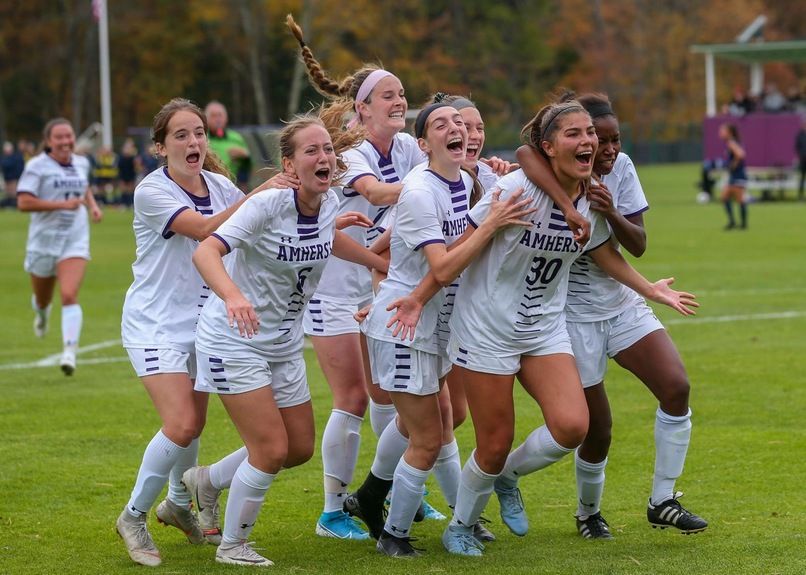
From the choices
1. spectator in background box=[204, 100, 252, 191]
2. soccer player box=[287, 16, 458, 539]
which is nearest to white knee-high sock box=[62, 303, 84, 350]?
spectator in background box=[204, 100, 252, 191]

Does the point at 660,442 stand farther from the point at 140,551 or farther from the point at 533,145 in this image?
the point at 140,551

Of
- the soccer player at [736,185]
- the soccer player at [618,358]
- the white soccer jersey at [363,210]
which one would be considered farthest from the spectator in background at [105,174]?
the soccer player at [618,358]

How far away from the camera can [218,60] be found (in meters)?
68.9

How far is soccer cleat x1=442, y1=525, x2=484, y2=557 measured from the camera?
20.9 ft

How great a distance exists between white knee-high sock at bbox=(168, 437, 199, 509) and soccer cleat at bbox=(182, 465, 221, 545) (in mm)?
33

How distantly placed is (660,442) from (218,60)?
64.4 meters

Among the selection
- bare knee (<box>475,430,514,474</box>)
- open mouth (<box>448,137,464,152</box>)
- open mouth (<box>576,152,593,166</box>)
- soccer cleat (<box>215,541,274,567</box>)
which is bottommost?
soccer cleat (<box>215,541,274,567</box>)

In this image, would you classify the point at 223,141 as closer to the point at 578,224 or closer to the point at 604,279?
the point at 604,279

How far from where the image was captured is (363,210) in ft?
23.9

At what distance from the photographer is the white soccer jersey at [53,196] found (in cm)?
Answer: 1237

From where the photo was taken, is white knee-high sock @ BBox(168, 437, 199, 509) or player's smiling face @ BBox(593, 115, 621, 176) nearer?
player's smiling face @ BBox(593, 115, 621, 176)

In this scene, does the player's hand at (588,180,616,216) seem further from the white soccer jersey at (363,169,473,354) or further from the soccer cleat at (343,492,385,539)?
the soccer cleat at (343,492,385,539)

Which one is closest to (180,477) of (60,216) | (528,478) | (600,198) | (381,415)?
(381,415)

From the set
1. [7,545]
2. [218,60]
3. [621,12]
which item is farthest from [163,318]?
[621,12]
